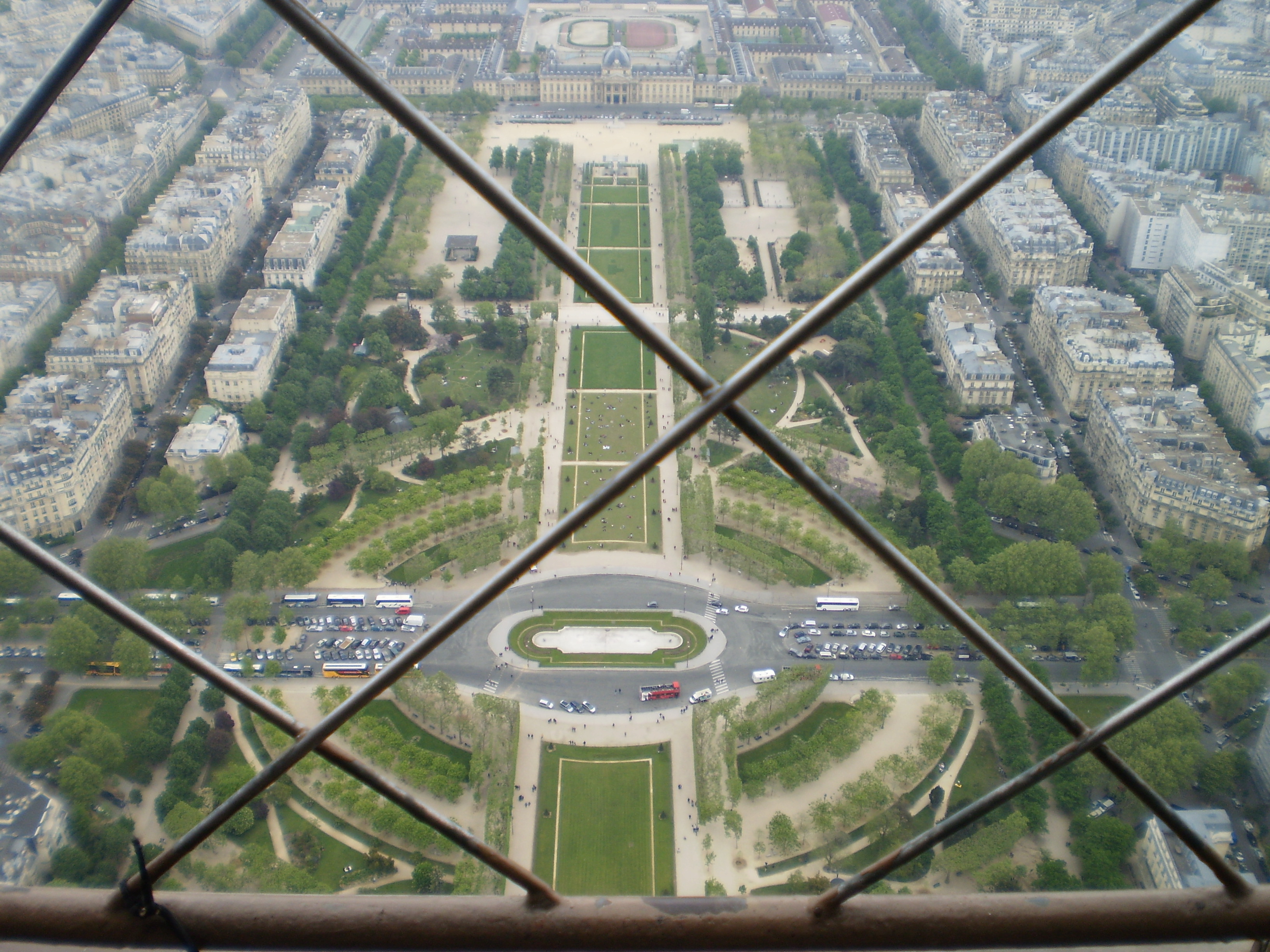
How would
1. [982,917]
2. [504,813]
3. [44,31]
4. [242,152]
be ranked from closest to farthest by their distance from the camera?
[982,917] < [504,813] < [242,152] < [44,31]

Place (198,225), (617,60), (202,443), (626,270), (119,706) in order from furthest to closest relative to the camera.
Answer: (617,60)
(626,270)
(198,225)
(202,443)
(119,706)

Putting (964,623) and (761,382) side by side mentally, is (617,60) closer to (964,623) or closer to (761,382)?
(761,382)

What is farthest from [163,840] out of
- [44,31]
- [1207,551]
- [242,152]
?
[44,31]

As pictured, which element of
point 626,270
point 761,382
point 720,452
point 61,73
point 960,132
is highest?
point 61,73

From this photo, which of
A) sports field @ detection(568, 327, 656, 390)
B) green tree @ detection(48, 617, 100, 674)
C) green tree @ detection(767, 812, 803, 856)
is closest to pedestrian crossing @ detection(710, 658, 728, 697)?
green tree @ detection(767, 812, 803, 856)

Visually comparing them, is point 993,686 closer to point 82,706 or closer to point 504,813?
point 504,813

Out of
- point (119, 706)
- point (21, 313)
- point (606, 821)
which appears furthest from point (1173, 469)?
point (21, 313)
